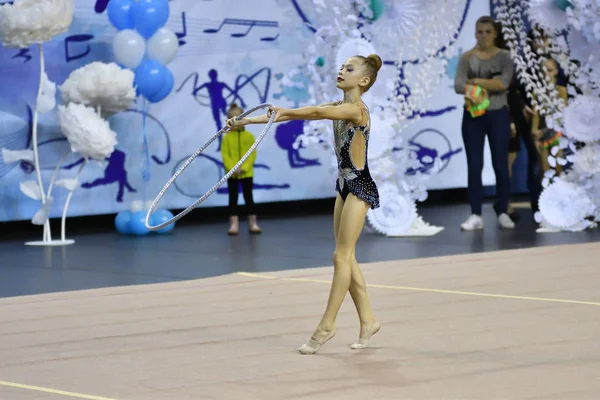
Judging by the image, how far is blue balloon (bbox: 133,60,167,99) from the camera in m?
11.6

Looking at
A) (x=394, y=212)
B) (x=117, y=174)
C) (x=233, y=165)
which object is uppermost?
(x=233, y=165)

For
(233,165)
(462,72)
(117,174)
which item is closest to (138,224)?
(117,174)

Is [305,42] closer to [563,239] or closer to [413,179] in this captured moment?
[413,179]

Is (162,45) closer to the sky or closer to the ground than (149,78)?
closer to the sky

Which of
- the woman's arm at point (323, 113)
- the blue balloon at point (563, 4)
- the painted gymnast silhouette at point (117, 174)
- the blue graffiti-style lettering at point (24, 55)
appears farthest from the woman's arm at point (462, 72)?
the woman's arm at point (323, 113)

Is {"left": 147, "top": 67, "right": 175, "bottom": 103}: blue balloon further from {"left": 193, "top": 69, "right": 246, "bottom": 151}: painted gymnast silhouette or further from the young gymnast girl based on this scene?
the young gymnast girl

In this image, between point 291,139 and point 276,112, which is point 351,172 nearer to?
point 276,112

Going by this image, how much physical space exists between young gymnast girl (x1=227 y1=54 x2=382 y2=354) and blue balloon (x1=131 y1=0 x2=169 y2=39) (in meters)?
6.23

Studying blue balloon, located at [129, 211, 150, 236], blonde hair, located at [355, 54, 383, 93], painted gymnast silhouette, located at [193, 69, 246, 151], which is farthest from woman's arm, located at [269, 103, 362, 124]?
painted gymnast silhouette, located at [193, 69, 246, 151]

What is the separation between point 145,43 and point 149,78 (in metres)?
0.41

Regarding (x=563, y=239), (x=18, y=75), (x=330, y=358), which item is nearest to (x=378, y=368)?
(x=330, y=358)

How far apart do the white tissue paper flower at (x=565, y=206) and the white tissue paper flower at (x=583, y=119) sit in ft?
1.75

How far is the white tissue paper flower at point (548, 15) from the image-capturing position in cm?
1108

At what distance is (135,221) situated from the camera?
11992 mm
